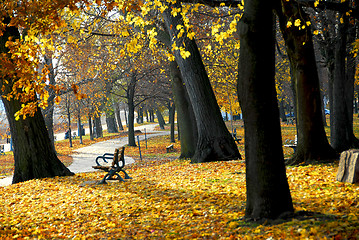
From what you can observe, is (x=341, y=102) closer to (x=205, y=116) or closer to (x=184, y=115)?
Result: (x=205, y=116)

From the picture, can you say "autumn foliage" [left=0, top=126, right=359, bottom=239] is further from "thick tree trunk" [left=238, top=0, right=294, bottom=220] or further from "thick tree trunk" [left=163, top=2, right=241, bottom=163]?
"thick tree trunk" [left=163, top=2, right=241, bottom=163]

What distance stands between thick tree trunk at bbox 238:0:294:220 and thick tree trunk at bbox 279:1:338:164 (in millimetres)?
4060

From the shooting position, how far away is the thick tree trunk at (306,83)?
338 inches

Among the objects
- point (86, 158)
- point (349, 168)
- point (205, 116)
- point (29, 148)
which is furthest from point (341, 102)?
point (86, 158)

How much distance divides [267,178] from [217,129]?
7303 mm

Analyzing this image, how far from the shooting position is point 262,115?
15.7 ft

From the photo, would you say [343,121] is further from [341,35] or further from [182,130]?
[182,130]

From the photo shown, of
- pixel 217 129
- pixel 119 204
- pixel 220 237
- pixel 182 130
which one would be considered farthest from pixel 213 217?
→ pixel 182 130

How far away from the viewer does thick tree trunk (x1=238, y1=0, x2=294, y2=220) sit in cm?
479

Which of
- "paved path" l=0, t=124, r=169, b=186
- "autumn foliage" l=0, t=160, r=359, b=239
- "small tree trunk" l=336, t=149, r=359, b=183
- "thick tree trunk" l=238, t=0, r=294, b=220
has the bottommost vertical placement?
"paved path" l=0, t=124, r=169, b=186

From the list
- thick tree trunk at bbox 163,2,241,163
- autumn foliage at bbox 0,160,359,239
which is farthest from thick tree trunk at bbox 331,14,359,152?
autumn foliage at bbox 0,160,359,239

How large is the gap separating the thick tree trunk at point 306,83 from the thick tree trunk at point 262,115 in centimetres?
406

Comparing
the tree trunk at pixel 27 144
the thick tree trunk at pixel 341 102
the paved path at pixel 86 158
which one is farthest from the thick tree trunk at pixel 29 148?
the thick tree trunk at pixel 341 102

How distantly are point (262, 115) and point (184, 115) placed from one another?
1050 cm
